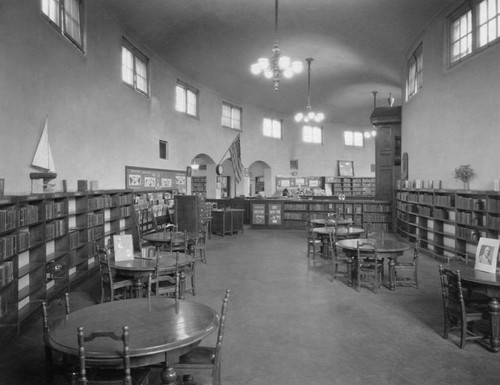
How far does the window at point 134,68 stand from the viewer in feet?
31.3

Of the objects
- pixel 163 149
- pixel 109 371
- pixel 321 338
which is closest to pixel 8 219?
pixel 109 371

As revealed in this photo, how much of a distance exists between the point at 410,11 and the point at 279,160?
1153 centimetres

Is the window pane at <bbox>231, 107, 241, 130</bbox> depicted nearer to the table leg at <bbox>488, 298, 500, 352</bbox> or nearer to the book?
the book

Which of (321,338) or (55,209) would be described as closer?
(321,338)

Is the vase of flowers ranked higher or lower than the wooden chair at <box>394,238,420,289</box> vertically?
higher

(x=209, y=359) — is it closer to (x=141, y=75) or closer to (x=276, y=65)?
(x=276, y=65)

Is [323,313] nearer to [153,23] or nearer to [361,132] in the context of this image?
[153,23]

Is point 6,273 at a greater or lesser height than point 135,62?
lesser

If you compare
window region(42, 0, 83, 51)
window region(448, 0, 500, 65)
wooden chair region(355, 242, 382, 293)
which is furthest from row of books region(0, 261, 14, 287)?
window region(448, 0, 500, 65)

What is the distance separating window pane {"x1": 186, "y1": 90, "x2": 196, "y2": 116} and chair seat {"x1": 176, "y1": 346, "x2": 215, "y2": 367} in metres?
11.1

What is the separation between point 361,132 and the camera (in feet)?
74.6

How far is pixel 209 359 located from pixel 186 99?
1131 centimetres

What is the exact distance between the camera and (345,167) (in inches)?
860

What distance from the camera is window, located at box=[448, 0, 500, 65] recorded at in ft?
22.2
